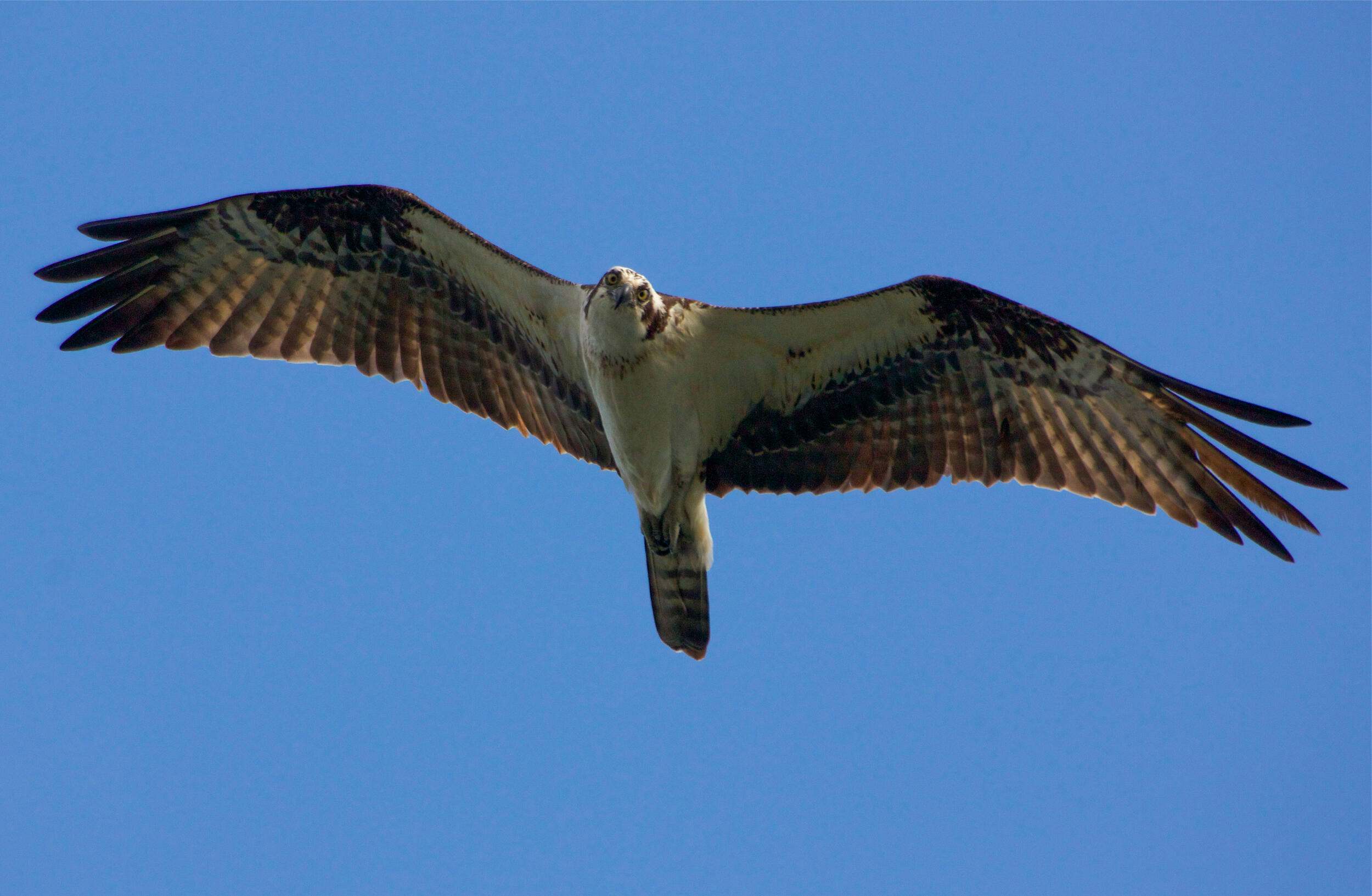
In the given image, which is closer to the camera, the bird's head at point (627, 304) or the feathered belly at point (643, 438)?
the bird's head at point (627, 304)

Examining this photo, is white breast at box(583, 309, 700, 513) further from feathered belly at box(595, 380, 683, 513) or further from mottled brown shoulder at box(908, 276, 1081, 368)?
mottled brown shoulder at box(908, 276, 1081, 368)

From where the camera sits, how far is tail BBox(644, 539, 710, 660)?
7715mm

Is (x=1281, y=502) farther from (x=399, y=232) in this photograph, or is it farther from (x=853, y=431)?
(x=399, y=232)

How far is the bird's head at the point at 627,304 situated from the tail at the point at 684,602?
5.44ft

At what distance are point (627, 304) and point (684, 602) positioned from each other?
2.19 meters

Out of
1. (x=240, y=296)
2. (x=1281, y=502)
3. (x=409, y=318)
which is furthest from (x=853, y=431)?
(x=240, y=296)

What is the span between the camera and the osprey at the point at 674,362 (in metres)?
7.34

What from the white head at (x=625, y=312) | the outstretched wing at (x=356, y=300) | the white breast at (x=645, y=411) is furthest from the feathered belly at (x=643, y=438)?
the outstretched wing at (x=356, y=300)

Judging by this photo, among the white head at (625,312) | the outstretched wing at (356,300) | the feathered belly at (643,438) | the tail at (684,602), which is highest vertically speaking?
the outstretched wing at (356,300)

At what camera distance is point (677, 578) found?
7.77 meters

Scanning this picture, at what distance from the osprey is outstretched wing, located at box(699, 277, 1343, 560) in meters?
0.01

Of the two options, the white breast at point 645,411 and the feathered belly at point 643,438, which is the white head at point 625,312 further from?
the feathered belly at point 643,438

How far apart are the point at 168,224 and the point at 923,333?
533cm

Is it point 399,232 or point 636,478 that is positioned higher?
point 399,232
